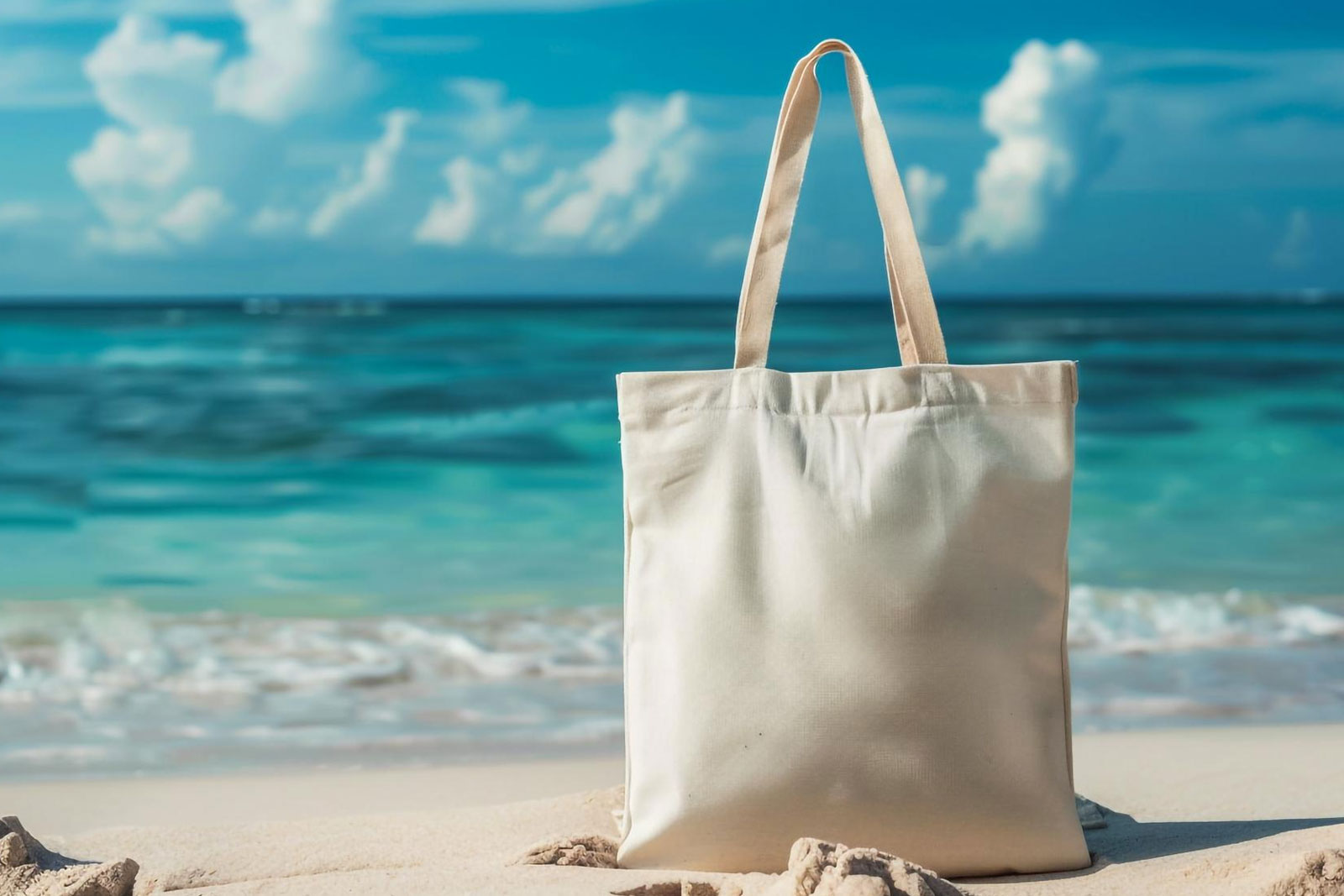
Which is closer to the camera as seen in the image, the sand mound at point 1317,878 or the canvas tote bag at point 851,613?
the sand mound at point 1317,878

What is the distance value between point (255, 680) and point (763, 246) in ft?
7.06

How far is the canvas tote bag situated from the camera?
4.44 feet

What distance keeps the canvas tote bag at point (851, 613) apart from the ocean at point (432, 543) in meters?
1.26

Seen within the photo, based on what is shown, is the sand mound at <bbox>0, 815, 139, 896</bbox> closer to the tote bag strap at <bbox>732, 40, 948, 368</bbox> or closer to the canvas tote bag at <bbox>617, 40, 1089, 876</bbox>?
the canvas tote bag at <bbox>617, 40, 1089, 876</bbox>

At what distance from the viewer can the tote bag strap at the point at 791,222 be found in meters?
1.44

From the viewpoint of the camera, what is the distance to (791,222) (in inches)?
58.6

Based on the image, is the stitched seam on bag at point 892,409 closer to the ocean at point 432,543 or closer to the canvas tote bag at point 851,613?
the canvas tote bag at point 851,613

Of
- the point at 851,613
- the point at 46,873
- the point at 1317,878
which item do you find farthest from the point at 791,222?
the point at 46,873

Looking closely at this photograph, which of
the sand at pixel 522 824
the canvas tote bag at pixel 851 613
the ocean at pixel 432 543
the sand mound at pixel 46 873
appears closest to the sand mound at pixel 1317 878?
the sand at pixel 522 824

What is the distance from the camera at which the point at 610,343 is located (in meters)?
14.7

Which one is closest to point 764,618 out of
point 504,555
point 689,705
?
point 689,705

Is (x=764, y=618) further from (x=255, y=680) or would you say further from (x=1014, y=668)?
(x=255, y=680)

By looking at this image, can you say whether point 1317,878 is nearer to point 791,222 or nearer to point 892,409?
point 892,409

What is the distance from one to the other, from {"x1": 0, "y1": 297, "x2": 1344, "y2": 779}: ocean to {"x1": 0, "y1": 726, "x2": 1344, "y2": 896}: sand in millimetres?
286
